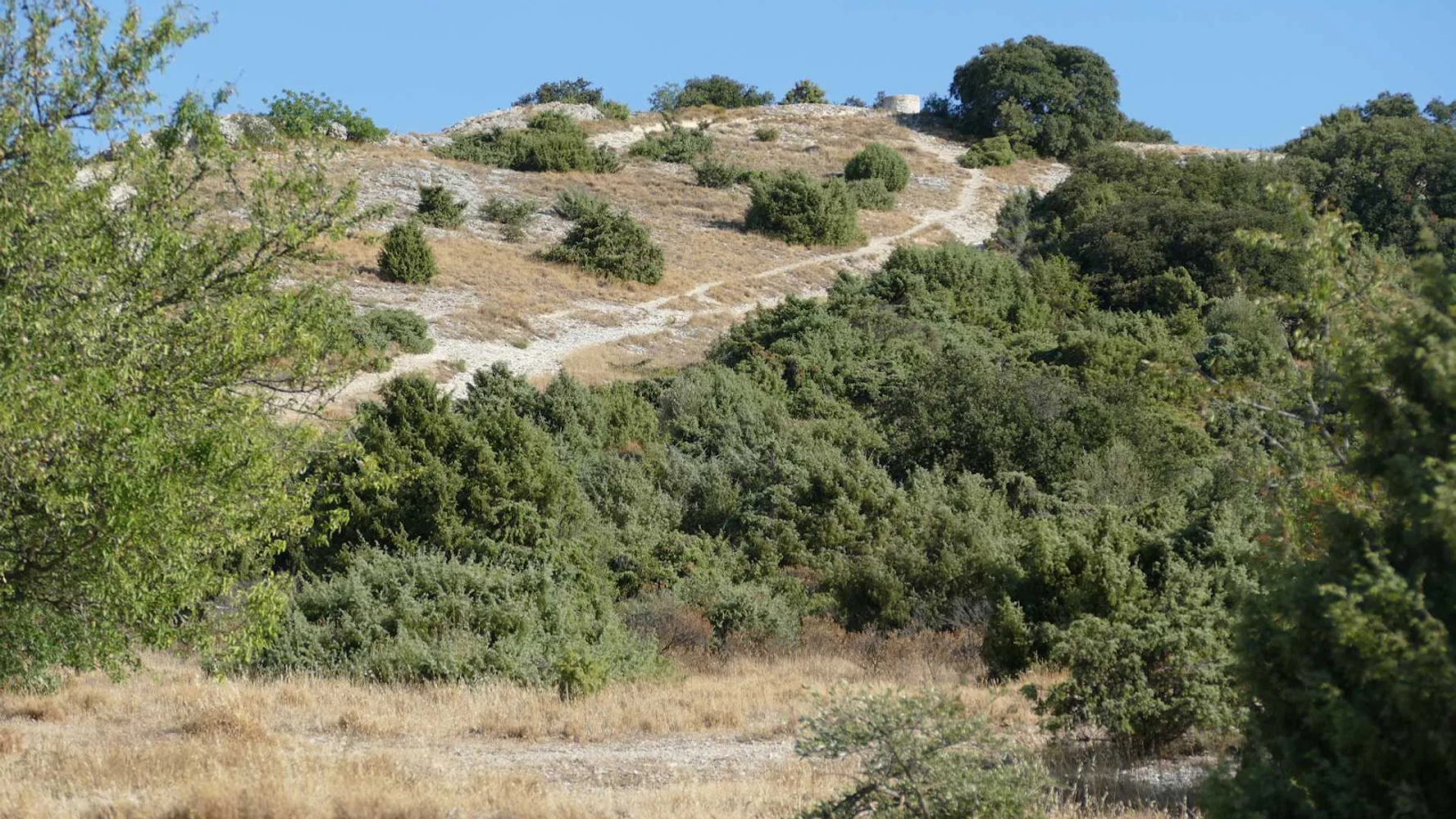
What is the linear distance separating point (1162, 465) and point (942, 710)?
16.1m

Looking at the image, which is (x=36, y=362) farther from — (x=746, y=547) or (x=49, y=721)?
(x=746, y=547)

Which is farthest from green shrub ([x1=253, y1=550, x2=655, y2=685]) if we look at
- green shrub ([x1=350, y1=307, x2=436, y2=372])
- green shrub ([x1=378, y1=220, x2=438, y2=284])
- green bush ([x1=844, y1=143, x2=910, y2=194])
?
green bush ([x1=844, y1=143, x2=910, y2=194])

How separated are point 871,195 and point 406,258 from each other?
22810 mm

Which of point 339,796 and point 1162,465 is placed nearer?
point 339,796

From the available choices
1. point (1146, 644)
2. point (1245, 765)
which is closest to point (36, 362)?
point (1245, 765)

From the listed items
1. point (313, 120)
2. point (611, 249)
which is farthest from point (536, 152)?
point (313, 120)

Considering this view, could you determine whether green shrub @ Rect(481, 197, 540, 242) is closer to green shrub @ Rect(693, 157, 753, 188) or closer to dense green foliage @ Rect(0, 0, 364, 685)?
green shrub @ Rect(693, 157, 753, 188)

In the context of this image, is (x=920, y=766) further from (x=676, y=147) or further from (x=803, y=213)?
(x=676, y=147)

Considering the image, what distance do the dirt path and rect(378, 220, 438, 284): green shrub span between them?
135 inches

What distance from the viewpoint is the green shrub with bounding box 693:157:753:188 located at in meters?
51.3

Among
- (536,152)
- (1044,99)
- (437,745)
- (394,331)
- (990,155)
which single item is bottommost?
(437,745)

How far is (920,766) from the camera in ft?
20.2

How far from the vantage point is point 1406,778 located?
4.40 meters

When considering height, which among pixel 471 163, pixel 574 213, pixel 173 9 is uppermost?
pixel 471 163
